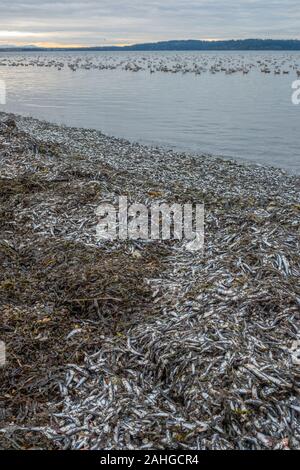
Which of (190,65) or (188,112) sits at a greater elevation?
(190,65)

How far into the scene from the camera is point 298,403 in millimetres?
5145

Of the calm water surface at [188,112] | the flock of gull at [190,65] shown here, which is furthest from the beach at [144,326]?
the flock of gull at [190,65]

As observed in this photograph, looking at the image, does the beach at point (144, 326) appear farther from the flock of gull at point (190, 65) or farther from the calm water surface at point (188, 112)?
the flock of gull at point (190, 65)

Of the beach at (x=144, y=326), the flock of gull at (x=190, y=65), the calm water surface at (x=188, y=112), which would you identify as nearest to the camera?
the beach at (x=144, y=326)

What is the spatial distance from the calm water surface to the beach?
10.3m

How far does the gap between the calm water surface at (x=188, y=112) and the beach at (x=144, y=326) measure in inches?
406

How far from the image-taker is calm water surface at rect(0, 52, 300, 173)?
21.6 metres

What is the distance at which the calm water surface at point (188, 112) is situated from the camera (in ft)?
70.8

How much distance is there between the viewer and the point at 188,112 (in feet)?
97.9

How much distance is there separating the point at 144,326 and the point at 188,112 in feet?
82.0

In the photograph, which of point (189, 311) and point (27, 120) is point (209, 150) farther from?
point (189, 311)

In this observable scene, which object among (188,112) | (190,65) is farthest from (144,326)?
(190,65)

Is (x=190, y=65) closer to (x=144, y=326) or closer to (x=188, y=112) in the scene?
(x=188, y=112)

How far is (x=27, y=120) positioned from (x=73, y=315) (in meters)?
21.0
